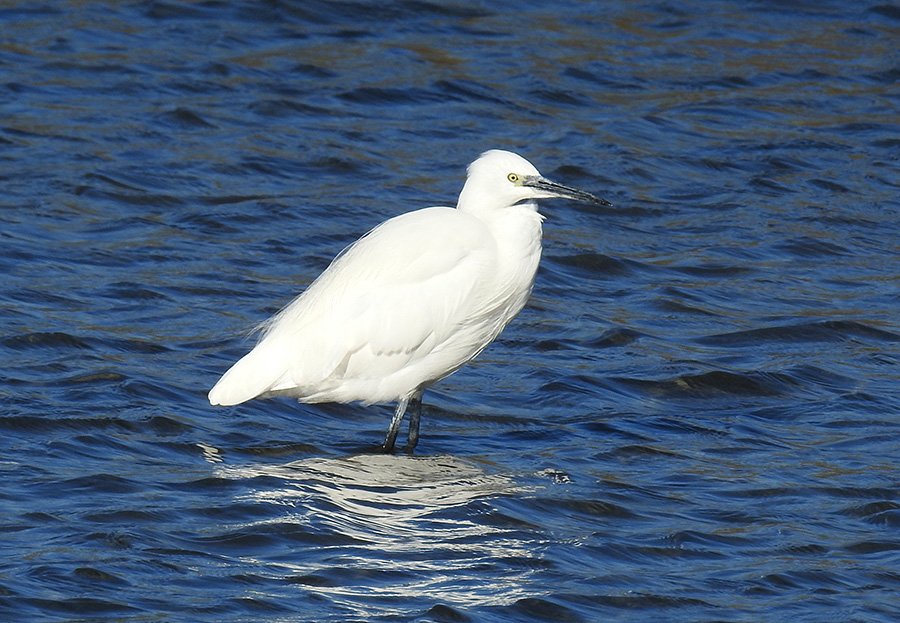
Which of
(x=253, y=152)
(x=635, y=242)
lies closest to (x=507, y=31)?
(x=253, y=152)

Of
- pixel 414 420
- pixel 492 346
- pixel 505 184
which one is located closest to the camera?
pixel 505 184

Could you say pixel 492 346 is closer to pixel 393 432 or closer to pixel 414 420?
pixel 414 420

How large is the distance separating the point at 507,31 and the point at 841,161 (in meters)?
4.06

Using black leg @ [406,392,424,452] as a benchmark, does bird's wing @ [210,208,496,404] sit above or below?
above

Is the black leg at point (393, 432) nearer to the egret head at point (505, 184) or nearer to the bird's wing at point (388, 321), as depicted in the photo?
the bird's wing at point (388, 321)

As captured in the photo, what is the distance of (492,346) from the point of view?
8.95 meters

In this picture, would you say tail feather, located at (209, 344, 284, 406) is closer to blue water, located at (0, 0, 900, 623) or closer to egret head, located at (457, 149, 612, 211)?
blue water, located at (0, 0, 900, 623)

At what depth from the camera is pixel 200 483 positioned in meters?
6.46

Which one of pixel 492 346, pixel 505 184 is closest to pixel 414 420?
pixel 505 184

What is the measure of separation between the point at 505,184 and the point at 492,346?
6.23ft

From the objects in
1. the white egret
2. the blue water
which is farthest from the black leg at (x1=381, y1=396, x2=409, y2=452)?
the blue water

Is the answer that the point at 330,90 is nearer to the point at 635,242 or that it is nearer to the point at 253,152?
the point at 253,152

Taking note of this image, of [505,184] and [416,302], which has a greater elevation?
[505,184]

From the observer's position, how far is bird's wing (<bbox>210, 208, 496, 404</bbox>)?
7203 mm
